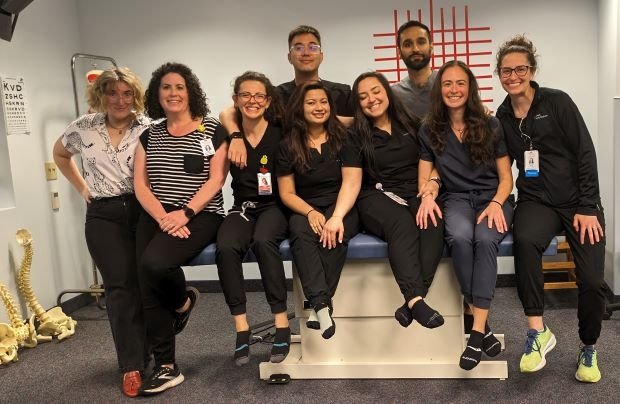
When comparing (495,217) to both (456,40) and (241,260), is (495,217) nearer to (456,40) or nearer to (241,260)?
(241,260)

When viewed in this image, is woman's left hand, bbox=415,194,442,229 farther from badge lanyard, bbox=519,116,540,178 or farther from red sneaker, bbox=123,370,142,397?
red sneaker, bbox=123,370,142,397

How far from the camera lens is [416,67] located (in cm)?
342

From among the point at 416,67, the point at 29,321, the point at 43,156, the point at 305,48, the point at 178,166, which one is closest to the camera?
the point at 178,166

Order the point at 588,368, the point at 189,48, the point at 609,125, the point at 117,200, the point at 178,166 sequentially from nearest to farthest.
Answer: the point at 588,368
the point at 178,166
the point at 117,200
the point at 609,125
the point at 189,48

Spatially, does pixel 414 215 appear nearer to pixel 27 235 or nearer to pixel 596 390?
pixel 596 390

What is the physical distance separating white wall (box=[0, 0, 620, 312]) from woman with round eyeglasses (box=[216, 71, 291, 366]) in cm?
166

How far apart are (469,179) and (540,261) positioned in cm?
49

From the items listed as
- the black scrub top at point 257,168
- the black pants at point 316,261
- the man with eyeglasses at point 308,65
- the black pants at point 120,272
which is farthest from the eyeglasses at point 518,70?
the black pants at point 120,272

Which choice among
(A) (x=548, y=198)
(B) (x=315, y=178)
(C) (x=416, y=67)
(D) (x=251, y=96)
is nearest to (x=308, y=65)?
(D) (x=251, y=96)

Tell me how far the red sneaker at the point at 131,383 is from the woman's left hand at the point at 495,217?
1782 millimetres

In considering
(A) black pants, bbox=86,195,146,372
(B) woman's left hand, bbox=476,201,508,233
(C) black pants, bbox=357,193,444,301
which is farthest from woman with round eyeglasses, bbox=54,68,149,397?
(B) woman's left hand, bbox=476,201,508,233

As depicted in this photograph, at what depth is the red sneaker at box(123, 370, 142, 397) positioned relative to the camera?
2920 millimetres

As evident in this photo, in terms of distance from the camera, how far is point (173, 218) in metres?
2.81

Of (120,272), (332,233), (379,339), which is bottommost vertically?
(379,339)
